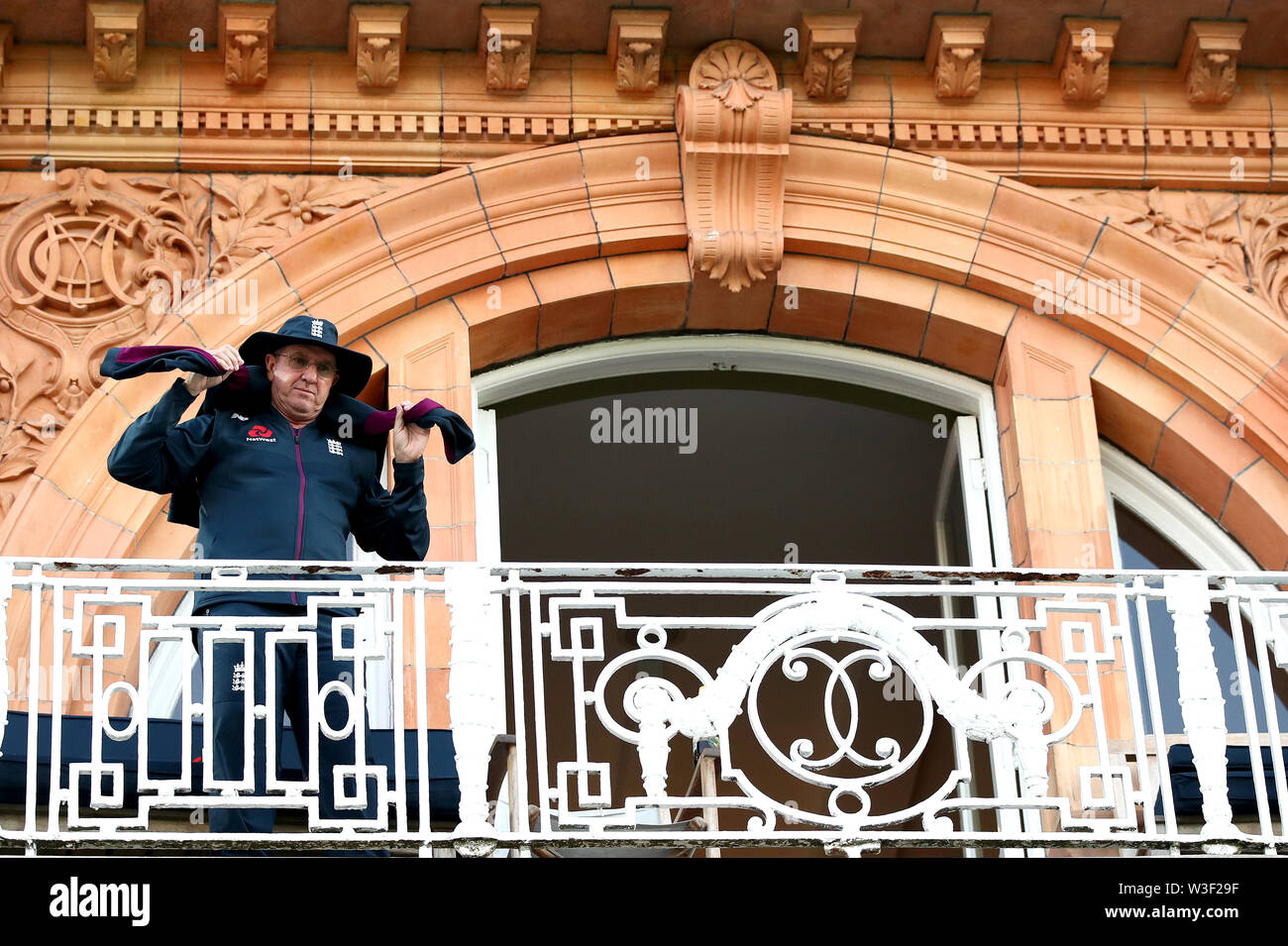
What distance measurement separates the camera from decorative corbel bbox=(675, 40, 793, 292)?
9234 millimetres

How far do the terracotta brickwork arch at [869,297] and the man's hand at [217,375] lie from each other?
1.95 metres

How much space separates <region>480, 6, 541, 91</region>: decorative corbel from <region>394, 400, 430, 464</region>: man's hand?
2679 mm

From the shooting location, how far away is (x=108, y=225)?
9.14 meters

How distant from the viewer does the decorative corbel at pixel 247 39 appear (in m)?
9.21

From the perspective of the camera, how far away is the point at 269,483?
698 centimetres

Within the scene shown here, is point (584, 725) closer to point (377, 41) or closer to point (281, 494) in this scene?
point (281, 494)

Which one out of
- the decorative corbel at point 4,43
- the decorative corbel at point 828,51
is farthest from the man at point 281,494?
the decorative corbel at point 828,51

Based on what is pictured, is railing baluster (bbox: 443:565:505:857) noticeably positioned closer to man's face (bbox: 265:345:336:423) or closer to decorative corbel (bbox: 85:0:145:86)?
man's face (bbox: 265:345:336:423)

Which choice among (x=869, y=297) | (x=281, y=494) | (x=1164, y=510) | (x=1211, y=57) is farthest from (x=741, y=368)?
(x=281, y=494)

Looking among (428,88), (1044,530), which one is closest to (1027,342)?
(1044,530)

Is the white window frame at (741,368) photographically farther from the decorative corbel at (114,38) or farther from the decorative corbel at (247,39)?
the decorative corbel at (114,38)

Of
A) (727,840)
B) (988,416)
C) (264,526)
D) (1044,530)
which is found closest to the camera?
(727,840)
